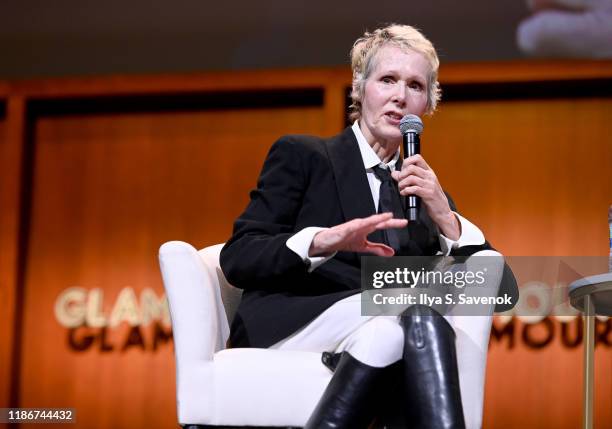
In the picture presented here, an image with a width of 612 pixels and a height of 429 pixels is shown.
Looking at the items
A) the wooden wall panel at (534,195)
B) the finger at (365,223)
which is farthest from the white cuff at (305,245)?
the wooden wall panel at (534,195)

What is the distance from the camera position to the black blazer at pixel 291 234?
5.99ft

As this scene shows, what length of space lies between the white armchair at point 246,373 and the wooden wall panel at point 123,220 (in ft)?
7.56

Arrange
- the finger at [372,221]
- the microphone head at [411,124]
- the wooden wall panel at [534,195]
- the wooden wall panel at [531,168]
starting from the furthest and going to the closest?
the wooden wall panel at [531,168] → the wooden wall panel at [534,195] → the microphone head at [411,124] → the finger at [372,221]

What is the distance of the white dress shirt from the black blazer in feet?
0.05

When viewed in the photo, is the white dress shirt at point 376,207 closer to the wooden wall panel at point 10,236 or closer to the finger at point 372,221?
the finger at point 372,221

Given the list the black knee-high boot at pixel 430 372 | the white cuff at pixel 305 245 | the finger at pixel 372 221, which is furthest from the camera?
the white cuff at pixel 305 245

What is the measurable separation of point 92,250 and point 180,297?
2.50 metres

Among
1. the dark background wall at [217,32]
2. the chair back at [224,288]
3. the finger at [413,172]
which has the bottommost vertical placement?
the chair back at [224,288]

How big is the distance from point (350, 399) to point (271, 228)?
49 cm

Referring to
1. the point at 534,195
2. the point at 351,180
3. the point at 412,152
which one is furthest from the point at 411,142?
the point at 534,195

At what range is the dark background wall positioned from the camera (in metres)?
3.88

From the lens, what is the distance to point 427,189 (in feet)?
6.06

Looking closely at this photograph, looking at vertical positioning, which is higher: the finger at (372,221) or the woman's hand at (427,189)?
the woman's hand at (427,189)

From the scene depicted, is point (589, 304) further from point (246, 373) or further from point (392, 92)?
point (246, 373)
